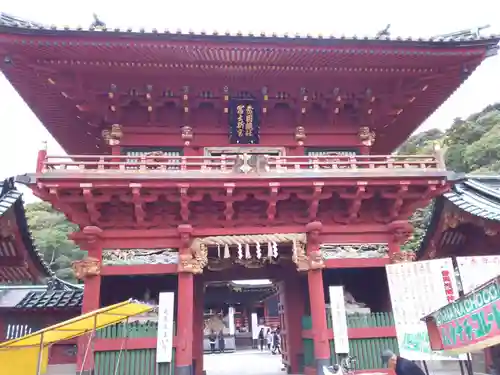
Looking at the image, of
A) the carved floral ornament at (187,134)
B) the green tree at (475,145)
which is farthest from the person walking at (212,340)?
the green tree at (475,145)

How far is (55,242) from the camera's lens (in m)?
45.9

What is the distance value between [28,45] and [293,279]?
30.7 ft

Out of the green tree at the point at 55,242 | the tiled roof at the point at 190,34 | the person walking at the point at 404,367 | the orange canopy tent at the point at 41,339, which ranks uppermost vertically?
the green tree at the point at 55,242

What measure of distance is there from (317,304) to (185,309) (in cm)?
308

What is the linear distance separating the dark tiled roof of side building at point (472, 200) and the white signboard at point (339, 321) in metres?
2.88

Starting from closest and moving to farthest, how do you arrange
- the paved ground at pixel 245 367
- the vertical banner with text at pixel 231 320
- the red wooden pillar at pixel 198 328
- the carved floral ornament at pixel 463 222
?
the carved floral ornament at pixel 463 222 → the red wooden pillar at pixel 198 328 → the paved ground at pixel 245 367 → the vertical banner with text at pixel 231 320

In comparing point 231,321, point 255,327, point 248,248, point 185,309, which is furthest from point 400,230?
point 255,327

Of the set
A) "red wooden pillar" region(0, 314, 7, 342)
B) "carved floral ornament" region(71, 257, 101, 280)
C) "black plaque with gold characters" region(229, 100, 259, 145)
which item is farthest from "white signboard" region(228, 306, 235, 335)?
"carved floral ornament" region(71, 257, 101, 280)

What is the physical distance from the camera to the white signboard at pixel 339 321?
9086 mm

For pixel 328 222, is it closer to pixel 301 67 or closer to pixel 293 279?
pixel 293 279

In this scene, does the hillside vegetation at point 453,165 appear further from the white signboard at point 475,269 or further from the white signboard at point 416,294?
the white signboard at point 475,269

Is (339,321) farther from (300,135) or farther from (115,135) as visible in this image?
(115,135)

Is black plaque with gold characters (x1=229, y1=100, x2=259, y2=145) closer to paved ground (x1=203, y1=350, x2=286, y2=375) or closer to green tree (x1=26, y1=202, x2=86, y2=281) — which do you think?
paved ground (x1=203, y1=350, x2=286, y2=375)

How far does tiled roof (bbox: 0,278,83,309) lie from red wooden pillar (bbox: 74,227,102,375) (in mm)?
3122
